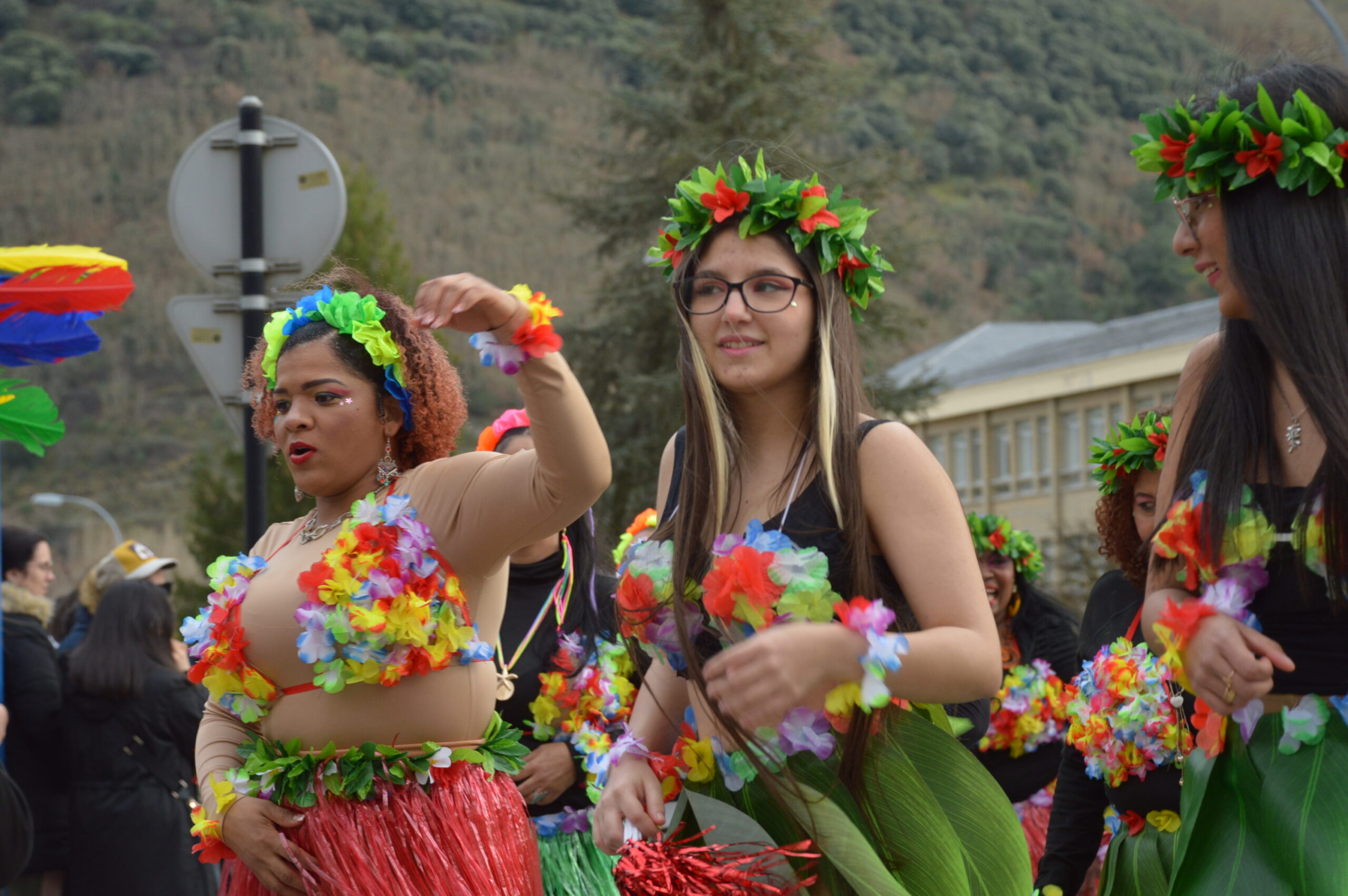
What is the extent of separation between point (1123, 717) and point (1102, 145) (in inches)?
4101

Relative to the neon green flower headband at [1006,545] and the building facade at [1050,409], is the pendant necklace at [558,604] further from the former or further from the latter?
the building facade at [1050,409]

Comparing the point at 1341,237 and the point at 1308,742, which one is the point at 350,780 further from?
the point at 1341,237

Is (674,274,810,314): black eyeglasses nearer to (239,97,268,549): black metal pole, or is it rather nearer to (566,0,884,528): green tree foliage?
(239,97,268,549): black metal pole

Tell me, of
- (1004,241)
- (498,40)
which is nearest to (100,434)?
(498,40)

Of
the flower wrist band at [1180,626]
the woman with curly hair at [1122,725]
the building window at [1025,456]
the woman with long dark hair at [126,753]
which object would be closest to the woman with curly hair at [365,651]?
the flower wrist band at [1180,626]

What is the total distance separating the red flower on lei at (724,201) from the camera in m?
2.99

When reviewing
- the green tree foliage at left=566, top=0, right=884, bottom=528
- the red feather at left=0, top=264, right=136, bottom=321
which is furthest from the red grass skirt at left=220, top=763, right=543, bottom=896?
the green tree foliage at left=566, top=0, right=884, bottom=528

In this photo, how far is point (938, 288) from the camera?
95.3m

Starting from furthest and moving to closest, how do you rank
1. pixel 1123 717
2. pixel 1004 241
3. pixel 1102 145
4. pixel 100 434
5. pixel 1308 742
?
pixel 1102 145, pixel 1004 241, pixel 100 434, pixel 1123 717, pixel 1308 742

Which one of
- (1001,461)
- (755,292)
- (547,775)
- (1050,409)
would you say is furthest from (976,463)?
(755,292)

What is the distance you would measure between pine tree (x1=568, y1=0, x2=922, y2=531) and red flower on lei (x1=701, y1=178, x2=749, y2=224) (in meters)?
22.6

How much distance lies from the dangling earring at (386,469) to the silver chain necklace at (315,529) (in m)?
0.11

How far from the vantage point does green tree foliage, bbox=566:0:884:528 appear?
26.7 m

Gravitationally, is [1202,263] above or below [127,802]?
above
